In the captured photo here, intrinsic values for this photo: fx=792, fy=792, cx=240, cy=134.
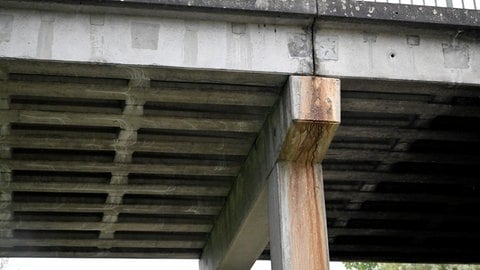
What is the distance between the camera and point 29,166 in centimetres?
1158

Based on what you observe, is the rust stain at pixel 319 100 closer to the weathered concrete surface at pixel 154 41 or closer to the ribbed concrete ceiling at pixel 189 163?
the weathered concrete surface at pixel 154 41

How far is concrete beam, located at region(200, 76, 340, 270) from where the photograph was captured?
9.34 meters

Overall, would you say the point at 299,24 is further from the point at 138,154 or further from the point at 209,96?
the point at 138,154

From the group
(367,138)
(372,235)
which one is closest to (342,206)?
(372,235)

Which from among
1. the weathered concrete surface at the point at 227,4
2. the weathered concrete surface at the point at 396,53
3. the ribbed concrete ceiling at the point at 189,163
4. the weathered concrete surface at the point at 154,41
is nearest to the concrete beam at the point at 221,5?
the weathered concrete surface at the point at 227,4

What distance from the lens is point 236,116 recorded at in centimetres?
1063

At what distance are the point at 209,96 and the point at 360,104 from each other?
2.01m

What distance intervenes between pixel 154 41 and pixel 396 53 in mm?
2970

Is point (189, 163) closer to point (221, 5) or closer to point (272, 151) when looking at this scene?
point (272, 151)

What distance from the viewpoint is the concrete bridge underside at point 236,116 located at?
9.24m

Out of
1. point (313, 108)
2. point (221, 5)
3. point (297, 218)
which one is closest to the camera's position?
point (221, 5)

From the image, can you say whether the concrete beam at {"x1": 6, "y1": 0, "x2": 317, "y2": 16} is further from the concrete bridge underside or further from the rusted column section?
the rusted column section

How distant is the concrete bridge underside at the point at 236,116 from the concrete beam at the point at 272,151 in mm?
24

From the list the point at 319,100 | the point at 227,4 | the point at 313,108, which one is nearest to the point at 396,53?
the point at 319,100
